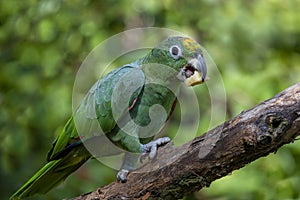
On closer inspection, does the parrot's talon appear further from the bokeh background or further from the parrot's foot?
the bokeh background

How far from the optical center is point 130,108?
2.54 m

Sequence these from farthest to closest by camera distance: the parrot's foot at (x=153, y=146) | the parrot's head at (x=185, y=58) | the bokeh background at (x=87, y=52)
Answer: the bokeh background at (x=87, y=52) → the parrot's head at (x=185, y=58) → the parrot's foot at (x=153, y=146)

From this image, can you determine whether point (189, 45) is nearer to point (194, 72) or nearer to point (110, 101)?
point (194, 72)

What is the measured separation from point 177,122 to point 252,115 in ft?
7.59

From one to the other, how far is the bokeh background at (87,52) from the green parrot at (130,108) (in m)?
0.73

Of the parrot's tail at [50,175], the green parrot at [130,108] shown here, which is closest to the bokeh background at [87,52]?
the parrot's tail at [50,175]

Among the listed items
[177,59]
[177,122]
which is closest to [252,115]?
[177,59]

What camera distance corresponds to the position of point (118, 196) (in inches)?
92.4

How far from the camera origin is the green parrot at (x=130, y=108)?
2.48 meters

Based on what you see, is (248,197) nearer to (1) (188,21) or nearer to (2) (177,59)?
(2) (177,59)

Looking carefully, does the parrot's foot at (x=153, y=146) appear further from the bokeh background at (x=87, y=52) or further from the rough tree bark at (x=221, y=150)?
the bokeh background at (x=87, y=52)

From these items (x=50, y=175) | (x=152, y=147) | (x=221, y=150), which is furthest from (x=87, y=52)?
(x=221, y=150)

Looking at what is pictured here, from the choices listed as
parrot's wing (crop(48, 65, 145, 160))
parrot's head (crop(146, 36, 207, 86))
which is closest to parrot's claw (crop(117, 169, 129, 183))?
parrot's wing (crop(48, 65, 145, 160))

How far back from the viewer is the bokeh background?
357 centimetres
